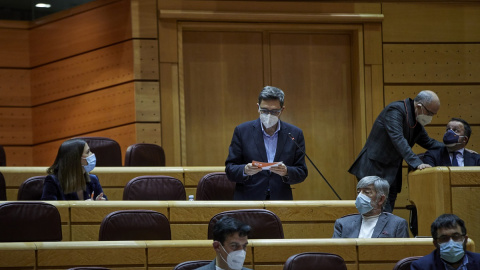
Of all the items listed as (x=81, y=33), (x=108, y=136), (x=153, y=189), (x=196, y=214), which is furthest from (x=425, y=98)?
(x=81, y=33)

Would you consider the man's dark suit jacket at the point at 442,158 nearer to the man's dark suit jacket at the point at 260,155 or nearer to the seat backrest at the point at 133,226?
the man's dark suit jacket at the point at 260,155

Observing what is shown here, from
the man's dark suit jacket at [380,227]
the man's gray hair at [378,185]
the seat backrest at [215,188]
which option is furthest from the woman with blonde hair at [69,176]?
the man's gray hair at [378,185]

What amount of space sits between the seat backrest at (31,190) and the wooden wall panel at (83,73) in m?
2.34

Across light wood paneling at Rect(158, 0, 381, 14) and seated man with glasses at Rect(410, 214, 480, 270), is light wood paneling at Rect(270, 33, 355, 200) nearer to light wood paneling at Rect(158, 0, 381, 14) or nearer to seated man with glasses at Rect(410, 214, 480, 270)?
light wood paneling at Rect(158, 0, 381, 14)

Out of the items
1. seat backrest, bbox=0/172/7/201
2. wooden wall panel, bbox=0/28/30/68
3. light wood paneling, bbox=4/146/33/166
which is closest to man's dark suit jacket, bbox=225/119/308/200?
seat backrest, bbox=0/172/7/201

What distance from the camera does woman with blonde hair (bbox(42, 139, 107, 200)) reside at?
197 inches

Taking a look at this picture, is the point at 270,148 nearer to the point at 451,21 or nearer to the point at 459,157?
the point at 459,157

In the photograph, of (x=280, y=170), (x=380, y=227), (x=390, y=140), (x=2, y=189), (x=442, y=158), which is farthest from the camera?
(x=442, y=158)

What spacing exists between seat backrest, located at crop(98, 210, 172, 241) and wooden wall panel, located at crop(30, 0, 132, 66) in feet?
11.3

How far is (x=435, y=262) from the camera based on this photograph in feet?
12.5

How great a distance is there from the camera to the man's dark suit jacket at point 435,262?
12.4 ft

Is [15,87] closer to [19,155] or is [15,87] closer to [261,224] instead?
[19,155]

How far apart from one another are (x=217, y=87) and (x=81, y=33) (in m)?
1.39

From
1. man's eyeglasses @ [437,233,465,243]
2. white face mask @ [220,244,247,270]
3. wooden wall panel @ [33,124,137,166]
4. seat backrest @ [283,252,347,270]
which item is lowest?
seat backrest @ [283,252,347,270]
